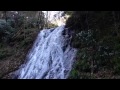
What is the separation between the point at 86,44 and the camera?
50.3 ft

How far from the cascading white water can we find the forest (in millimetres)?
503

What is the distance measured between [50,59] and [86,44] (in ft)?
7.85

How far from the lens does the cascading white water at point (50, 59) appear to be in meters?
14.2

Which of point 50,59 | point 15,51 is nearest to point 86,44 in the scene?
point 50,59

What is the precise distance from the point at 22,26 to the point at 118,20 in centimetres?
1182

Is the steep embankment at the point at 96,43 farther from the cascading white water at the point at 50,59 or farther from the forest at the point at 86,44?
the cascading white water at the point at 50,59

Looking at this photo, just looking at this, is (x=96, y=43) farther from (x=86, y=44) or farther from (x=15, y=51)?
(x=15, y=51)

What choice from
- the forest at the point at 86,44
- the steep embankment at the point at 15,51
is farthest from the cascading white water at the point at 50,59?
the steep embankment at the point at 15,51

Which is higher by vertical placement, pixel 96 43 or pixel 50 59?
pixel 96 43

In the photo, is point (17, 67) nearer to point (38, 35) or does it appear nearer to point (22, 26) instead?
point (38, 35)

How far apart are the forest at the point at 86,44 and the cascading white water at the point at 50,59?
1.65ft

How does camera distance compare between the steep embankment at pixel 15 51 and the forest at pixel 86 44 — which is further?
the steep embankment at pixel 15 51
